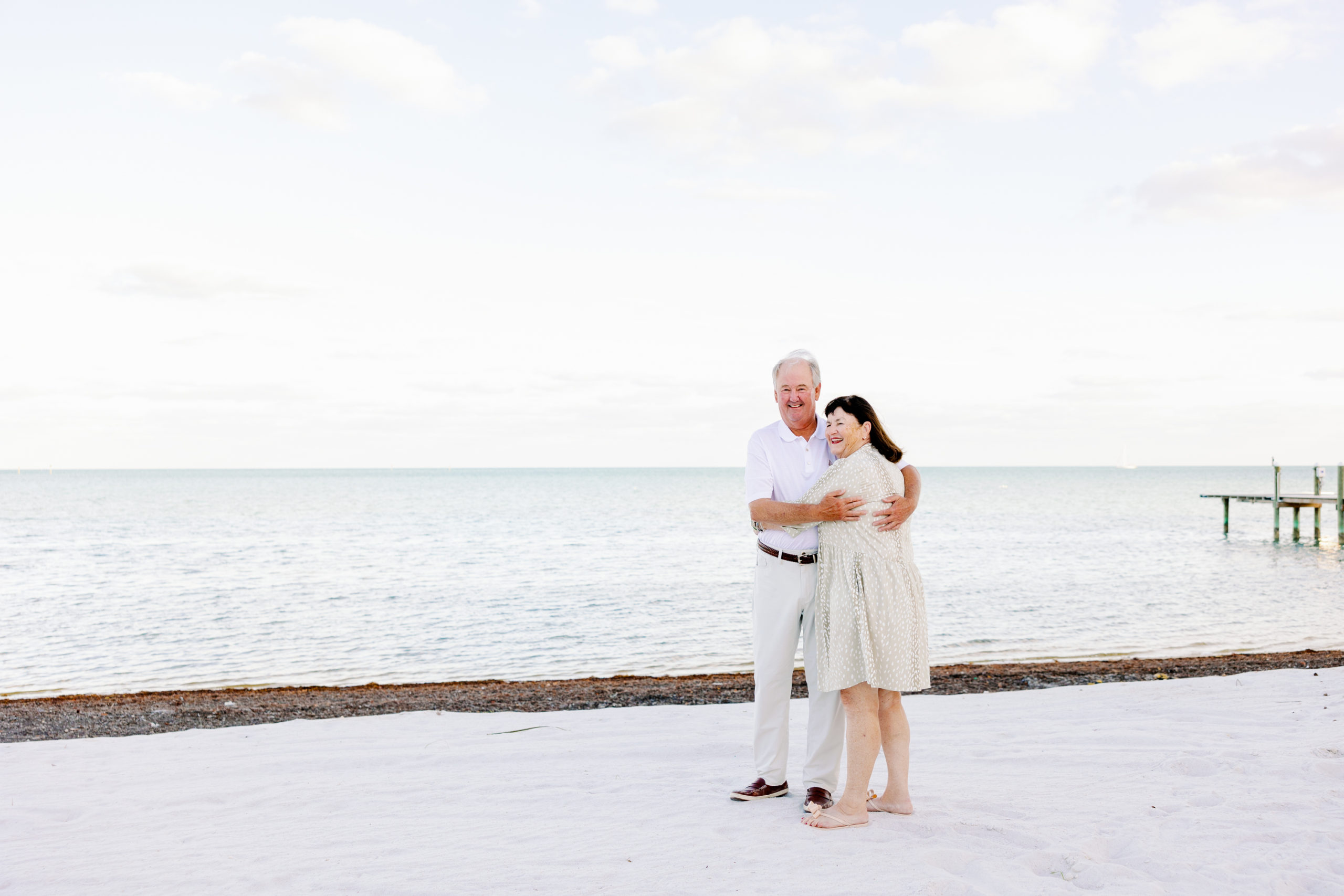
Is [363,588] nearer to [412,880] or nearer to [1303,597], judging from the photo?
[412,880]

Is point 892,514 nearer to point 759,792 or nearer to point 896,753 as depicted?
point 896,753

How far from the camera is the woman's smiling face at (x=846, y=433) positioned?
409 centimetres

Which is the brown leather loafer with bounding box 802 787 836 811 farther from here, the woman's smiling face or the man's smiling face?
the man's smiling face

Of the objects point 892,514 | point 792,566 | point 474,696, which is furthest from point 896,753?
point 474,696

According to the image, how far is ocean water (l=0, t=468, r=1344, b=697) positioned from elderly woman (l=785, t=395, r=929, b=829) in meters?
8.02

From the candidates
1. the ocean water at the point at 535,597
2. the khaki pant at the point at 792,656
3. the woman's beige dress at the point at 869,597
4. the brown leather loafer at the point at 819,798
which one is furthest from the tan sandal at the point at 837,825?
the ocean water at the point at 535,597

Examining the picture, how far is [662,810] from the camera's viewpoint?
439 centimetres

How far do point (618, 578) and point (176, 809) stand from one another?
60.6ft

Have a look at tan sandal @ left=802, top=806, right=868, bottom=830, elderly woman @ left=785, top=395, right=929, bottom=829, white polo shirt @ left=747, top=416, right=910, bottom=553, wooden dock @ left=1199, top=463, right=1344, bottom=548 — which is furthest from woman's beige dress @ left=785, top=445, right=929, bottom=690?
wooden dock @ left=1199, top=463, right=1344, bottom=548

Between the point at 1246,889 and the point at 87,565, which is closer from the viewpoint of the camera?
the point at 1246,889

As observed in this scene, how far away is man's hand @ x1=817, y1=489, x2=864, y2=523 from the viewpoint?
3959 millimetres

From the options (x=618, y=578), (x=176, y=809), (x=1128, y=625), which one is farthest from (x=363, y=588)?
(x=176, y=809)

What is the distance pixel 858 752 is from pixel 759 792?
71 cm

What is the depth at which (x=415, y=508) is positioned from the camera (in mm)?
66562
